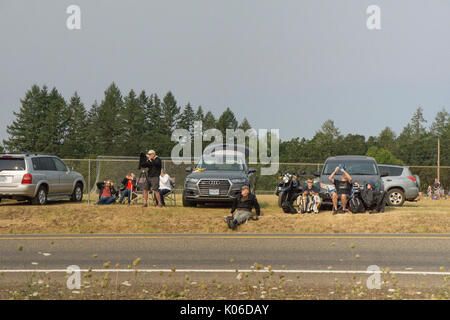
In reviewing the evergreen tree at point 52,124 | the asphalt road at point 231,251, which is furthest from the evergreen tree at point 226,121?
the asphalt road at point 231,251

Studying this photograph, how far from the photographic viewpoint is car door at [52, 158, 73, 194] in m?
21.0

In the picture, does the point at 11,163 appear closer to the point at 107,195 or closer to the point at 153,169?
the point at 107,195

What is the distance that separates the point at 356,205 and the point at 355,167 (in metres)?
2.72

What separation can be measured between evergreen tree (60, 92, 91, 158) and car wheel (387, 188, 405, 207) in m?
83.6

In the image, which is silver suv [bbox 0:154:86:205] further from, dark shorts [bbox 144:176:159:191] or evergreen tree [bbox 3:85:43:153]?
evergreen tree [bbox 3:85:43:153]

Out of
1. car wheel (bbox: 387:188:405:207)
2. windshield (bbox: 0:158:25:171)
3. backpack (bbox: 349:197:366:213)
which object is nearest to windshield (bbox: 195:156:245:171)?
backpack (bbox: 349:197:366:213)

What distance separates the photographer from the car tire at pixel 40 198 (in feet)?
62.6

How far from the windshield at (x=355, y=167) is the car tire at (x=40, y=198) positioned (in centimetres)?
974

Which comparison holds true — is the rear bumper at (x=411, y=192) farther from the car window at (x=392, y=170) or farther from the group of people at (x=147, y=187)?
the group of people at (x=147, y=187)

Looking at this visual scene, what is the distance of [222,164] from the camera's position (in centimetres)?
1983

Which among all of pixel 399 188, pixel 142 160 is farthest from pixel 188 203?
pixel 399 188

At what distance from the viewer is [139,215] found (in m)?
16.4
